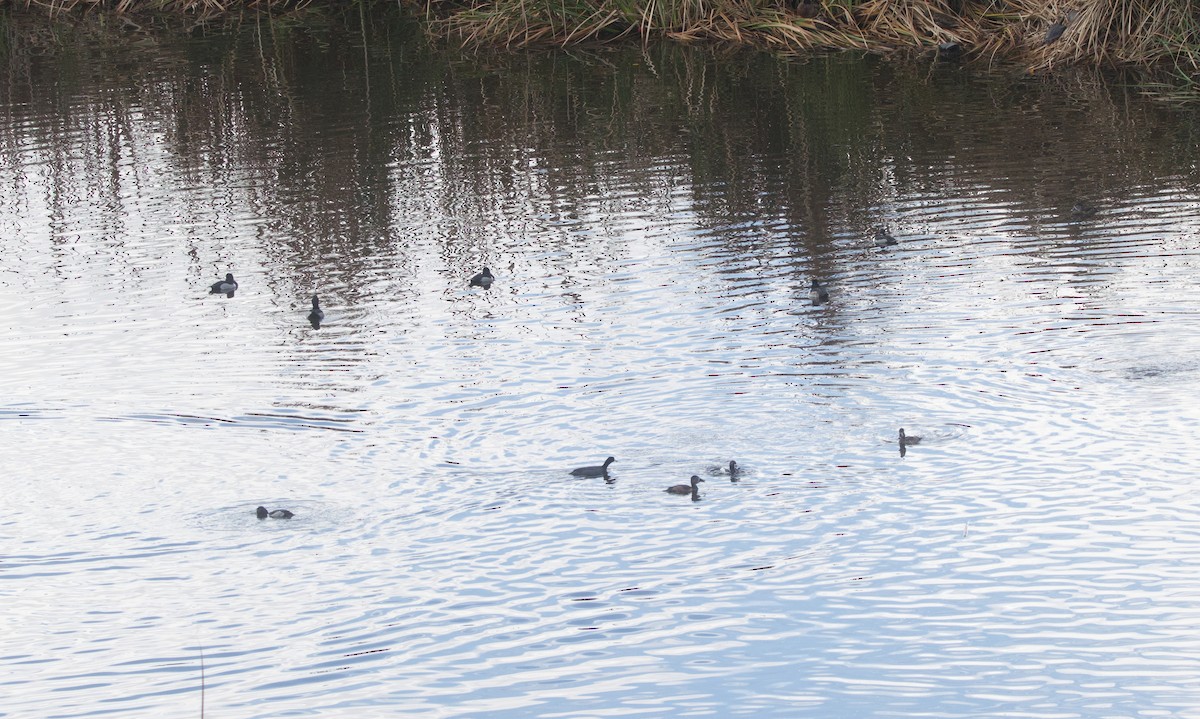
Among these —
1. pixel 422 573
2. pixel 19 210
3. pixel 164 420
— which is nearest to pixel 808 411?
pixel 422 573

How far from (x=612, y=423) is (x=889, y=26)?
48.6ft

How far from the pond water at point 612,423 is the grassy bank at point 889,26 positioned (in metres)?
A: 2.14

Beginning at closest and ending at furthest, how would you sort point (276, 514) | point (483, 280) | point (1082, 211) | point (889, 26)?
point (276, 514) < point (483, 280) < point (1082, 211) < point (889, 26)

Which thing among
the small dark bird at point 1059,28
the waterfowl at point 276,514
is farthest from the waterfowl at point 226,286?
the small dark bird at point 1059,28

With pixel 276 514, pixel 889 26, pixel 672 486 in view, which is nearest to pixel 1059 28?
pixel 889 26

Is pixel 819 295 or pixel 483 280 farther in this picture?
pixel 483 280

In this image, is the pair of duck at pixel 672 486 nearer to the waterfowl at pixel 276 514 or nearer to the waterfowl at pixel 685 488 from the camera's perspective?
the waterfowl at pixel 685 488

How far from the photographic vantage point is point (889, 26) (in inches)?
927

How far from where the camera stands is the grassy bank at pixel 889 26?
2077 cm

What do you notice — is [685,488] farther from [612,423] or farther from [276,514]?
[276,514]

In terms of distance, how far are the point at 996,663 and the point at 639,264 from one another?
6.93 metres

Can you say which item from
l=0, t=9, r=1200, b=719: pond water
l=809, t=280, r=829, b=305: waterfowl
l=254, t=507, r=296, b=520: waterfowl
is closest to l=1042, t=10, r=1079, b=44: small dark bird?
l=0, t=9, r=1200, b=719: pond water

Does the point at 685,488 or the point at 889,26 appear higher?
the point at 889,26

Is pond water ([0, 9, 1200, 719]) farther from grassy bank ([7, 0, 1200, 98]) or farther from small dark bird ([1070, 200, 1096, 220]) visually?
grassy bank ([7, 0, 1200, 98])
